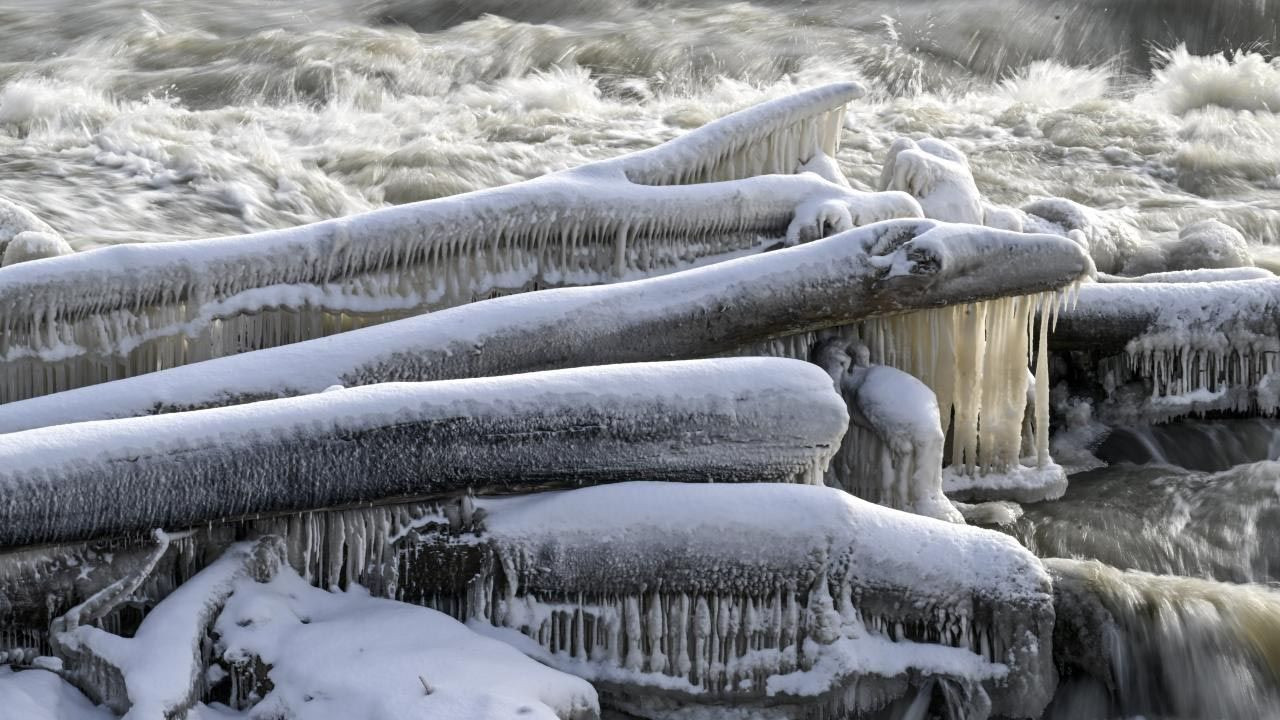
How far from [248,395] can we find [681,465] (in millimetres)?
1196

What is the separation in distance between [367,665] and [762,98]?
10.2 m

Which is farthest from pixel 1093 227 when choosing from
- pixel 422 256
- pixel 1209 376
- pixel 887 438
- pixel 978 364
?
pixel 422 256

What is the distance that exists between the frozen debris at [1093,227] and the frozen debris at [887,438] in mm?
2361

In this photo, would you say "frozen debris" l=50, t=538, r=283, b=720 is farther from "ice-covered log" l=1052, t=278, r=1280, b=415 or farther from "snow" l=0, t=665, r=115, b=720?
"ice-covered log" l=1052, t=278, r=1280, b=415

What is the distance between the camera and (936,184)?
18.9 feet

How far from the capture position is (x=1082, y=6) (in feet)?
53.0

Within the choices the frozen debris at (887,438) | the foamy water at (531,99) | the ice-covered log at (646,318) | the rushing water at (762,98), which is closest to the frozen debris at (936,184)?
the rushing water at (762,98)

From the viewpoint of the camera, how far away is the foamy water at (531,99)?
29.0 ft

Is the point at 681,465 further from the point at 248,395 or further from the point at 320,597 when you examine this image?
the point at 248,395

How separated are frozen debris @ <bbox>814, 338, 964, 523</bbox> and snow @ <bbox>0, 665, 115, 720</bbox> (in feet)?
7.57

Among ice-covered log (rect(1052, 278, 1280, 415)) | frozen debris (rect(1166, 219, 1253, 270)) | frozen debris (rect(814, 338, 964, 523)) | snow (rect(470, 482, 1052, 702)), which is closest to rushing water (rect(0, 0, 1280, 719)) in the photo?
ice-covered log (rect(1052, 278, 1280, 415))

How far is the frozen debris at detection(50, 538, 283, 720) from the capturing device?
3023 millimetres

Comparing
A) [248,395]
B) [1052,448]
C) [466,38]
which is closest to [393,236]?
[248,395]

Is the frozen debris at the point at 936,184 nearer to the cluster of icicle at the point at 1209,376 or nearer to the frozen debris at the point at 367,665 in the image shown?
the cluster of icicle at the point at 1209,376
